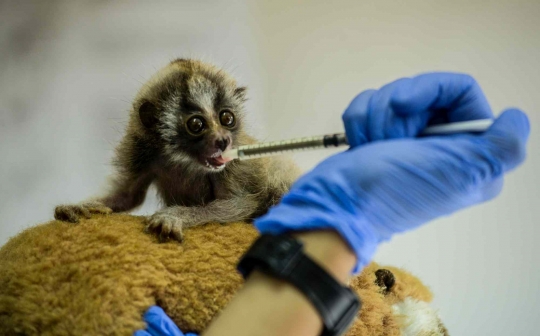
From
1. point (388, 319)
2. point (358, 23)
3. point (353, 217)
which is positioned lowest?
point (388, 319)

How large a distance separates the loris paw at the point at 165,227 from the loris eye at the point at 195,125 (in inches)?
16.8

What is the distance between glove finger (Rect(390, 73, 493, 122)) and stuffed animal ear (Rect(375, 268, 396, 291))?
631 millimetres

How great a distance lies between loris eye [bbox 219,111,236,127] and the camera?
5.32 ft

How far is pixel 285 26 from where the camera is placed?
8.46ft

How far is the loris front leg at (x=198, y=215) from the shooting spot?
118cm

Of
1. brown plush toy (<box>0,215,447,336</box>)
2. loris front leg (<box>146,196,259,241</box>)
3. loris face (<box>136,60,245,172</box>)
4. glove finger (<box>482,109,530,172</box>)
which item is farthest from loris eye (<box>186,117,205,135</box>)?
glove finger (<box>482,109,530,172</box>)

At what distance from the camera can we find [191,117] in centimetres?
157

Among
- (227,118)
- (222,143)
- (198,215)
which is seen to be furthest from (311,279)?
(227,118)

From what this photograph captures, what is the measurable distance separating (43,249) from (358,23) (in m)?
1.91

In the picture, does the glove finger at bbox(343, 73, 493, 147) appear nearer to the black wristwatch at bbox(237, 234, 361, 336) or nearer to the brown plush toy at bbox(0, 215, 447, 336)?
the black wristwatch at bbox(237, 234, 361, 336)

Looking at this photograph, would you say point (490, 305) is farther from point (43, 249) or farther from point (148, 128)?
point (43, 249)

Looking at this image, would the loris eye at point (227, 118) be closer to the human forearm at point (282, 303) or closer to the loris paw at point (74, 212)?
the loris paw at point (74, 212)

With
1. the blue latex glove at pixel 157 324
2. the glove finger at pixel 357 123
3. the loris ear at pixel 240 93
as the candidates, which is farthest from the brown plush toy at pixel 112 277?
the loris ear at pixel 240 93

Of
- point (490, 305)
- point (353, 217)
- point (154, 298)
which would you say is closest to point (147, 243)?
point (154, 298)
